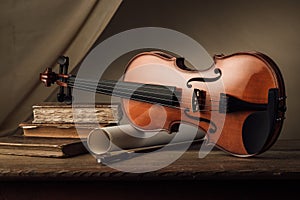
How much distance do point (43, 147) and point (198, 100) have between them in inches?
12.7

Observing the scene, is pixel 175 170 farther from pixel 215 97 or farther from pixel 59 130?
pixel 59 130

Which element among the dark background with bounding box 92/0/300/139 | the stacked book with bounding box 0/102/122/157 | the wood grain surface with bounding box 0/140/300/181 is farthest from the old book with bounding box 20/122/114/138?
the dark background with bounding box 92/0/300/139

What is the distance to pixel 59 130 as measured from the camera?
113 centimetres

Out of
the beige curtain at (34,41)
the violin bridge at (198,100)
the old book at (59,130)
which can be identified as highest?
the beige curtain at (34,41)

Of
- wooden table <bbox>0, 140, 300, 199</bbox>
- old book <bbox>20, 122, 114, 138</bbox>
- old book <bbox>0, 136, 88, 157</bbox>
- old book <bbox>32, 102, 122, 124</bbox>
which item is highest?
old book <bbox>32, 102, 122, 124</bbox>

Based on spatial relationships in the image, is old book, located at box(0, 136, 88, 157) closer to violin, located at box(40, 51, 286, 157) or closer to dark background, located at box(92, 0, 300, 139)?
violin, located at box(40, 51, 286, 157)

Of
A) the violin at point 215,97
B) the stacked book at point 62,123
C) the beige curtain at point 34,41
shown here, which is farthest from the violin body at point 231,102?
the beige curtain at point 34,41

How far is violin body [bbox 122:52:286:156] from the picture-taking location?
943mm

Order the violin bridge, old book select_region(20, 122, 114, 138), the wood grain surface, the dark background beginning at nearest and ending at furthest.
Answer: the wood grain surface < the violin bridge < old book select_region(20, 122, 114, 138) < the dark background

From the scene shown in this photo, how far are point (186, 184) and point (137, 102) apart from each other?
0.84 feet

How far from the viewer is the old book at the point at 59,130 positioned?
1112 millimetres

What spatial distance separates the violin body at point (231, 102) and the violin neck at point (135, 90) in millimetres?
16

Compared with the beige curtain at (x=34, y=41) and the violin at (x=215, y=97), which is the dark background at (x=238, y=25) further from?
the violin at (x=215, y=97)

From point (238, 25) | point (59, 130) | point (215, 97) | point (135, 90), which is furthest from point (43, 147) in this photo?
point (238, 25)
